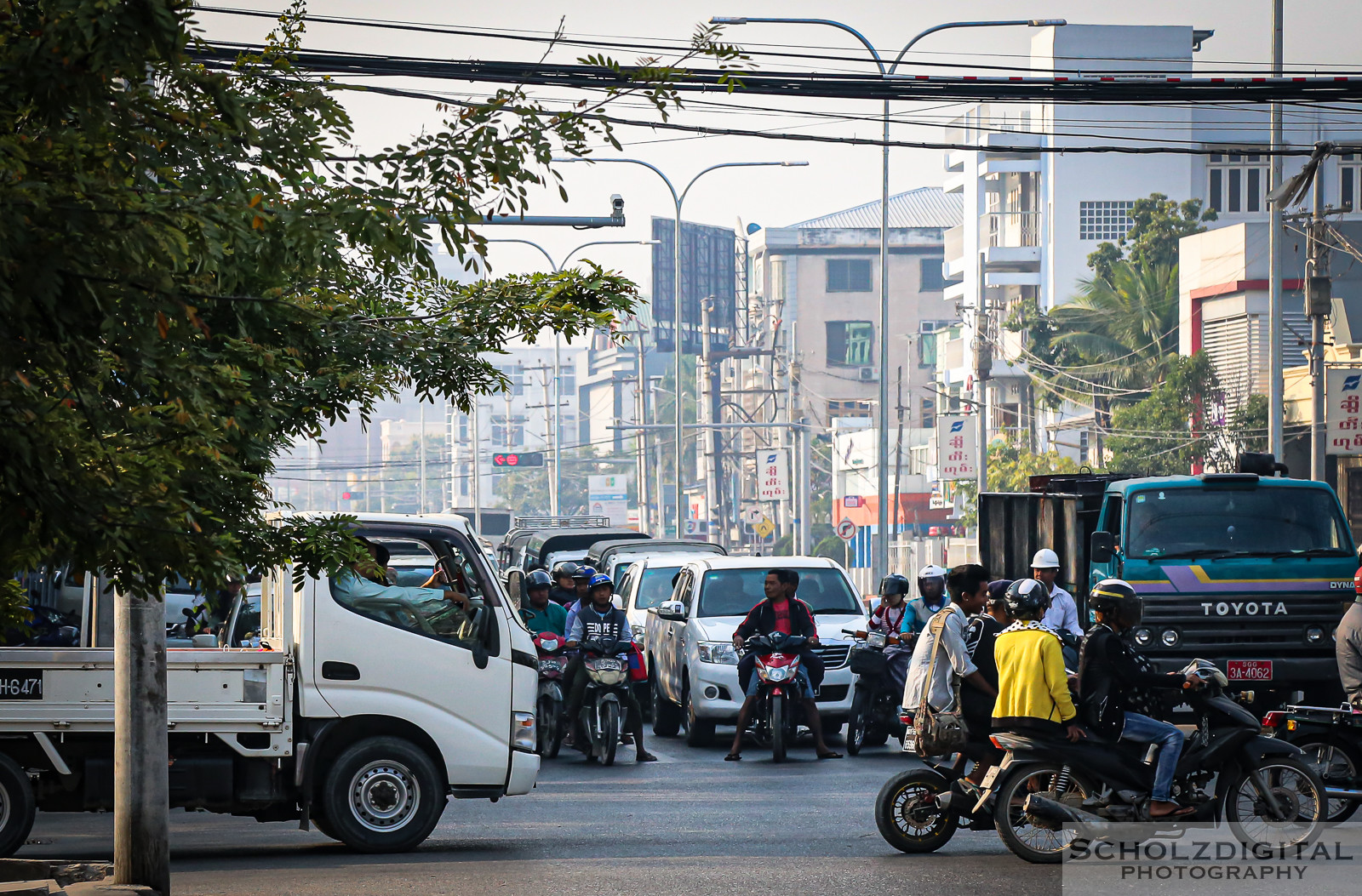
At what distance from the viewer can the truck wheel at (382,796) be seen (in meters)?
10.5

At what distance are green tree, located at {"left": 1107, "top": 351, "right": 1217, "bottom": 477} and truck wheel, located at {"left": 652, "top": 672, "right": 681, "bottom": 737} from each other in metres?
25.5

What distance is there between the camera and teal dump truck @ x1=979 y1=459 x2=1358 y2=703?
15.0 meters

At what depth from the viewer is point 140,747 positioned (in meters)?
8.90

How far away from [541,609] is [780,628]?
2.74 meters

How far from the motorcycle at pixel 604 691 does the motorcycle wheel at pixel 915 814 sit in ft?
19.5

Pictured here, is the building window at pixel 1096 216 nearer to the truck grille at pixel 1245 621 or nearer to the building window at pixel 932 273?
the building window at pixel 932 273

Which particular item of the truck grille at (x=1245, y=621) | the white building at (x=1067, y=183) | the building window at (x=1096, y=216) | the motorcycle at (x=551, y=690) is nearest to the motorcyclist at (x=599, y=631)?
the motorcycle at (x=551, y=690)

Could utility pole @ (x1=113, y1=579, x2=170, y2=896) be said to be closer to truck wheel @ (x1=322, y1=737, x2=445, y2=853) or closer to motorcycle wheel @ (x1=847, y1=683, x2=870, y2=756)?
truck wheel @ (x1=322, y1=737, x2=445, y2=853)

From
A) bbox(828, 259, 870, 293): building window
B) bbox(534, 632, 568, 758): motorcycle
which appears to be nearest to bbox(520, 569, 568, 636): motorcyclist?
bbox(534, 632, 568, 758): motorcycle

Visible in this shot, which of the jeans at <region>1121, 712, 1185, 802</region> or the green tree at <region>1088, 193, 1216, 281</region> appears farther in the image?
the green tree at <region>1088, 193, 1216, 281</region>

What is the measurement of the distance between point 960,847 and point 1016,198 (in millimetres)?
60227

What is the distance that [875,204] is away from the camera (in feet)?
379

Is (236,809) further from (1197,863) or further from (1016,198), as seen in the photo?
(1016,198)

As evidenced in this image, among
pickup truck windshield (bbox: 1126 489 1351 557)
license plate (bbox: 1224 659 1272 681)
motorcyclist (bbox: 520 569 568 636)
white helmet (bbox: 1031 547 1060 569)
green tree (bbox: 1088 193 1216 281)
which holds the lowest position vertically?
license plate (bbox: 1224 659 1272 681)
